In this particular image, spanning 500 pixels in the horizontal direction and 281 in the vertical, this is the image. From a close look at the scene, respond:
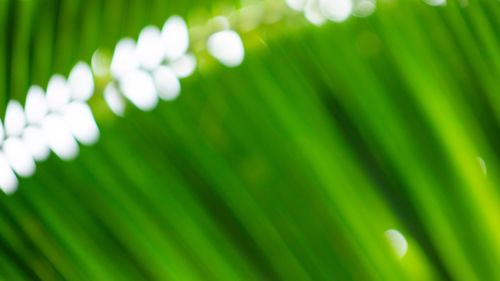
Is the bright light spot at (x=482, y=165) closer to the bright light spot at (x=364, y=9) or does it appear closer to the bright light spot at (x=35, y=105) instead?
the bright light spot at (x=364, y=9)

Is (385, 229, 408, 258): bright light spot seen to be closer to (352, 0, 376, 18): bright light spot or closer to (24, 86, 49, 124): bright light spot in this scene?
(352, 0, 376, 18): bright light spot

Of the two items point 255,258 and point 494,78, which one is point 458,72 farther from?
point 255,258

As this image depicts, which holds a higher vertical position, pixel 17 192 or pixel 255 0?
pixel 255 0

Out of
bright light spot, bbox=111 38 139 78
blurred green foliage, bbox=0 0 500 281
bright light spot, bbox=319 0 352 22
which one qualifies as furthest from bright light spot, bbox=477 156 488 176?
bright light spot, bbox=111 38 139 78

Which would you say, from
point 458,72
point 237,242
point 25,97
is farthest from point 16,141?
point 458,72
